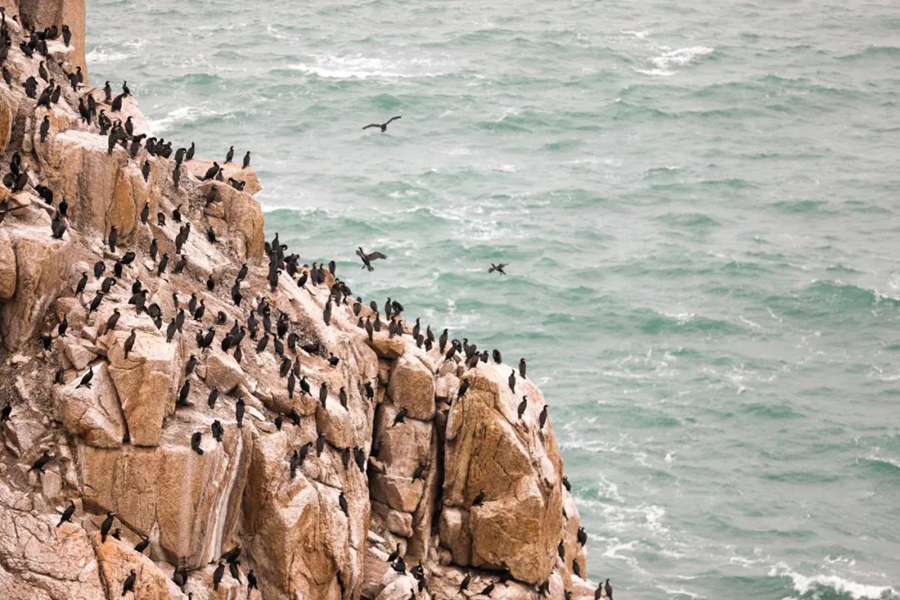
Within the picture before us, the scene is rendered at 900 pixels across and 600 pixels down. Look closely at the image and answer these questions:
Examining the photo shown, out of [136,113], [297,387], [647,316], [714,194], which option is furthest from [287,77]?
[297,387]

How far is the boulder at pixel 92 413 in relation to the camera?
158 ft

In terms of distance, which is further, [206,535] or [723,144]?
[723,144]

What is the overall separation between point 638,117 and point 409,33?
3952 centimetres

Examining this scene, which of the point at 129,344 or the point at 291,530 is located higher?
the point at 129,344

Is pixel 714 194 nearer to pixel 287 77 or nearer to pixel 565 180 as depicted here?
pixel 565 180

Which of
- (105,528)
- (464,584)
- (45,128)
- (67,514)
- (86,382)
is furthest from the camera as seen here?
(464,584)

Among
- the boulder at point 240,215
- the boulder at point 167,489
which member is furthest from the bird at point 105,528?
the boulder at point 240,215

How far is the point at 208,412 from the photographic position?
51.2 m

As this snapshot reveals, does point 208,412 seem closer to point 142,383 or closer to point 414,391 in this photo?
point 142,383

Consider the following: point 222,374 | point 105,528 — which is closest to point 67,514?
point 105,528

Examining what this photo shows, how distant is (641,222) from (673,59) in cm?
5037

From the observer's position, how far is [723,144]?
526ft

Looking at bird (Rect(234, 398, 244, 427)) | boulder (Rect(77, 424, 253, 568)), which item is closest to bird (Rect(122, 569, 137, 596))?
boulder (Rect(77, 424, 253, 568))

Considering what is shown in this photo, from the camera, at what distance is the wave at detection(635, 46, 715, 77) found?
181 metres
